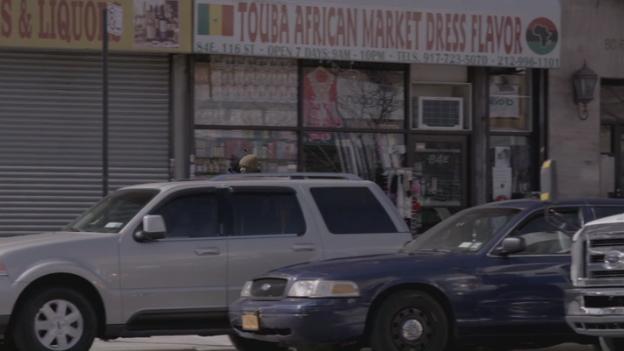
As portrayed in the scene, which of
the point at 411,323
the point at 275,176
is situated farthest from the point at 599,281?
the point at 275,176

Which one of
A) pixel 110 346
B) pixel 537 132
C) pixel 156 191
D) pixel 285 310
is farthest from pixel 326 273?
pixel 537 132

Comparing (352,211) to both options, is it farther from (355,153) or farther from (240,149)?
(355,153)

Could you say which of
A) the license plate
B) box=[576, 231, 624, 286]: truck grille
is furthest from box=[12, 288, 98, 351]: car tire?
box=[576, 231, 624, 286]: truck grille

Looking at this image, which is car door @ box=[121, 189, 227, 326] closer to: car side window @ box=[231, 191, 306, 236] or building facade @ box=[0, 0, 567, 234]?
car side window @ box=[231, 191, 306, 236]

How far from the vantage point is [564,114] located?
63.8 feet

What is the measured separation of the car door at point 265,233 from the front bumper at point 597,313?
322 centimetres

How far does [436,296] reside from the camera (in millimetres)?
10328

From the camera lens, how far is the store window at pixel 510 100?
19.3 meters

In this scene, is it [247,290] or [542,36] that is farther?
[542,36]

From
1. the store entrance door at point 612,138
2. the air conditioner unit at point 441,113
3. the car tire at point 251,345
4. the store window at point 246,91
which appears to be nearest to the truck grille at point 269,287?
the car tire at point 251,345

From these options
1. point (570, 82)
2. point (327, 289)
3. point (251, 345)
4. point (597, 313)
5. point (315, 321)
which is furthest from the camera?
point (570, 82)

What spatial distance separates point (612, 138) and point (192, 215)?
11132 mm

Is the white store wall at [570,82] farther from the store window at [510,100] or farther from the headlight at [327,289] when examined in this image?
the headlight at [327,289]

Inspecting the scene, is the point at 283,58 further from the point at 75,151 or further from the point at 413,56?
the point at 75,151
